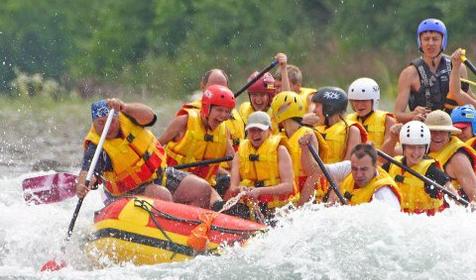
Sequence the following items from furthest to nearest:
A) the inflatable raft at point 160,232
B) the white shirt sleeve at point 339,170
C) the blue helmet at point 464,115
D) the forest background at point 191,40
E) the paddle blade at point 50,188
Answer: the forest background at point 191,40
the blue helmet at point 464,115
the paddle blade at point 50,188
the white shirt sleeve at point 339,170
the inflatable raft at point 160,232

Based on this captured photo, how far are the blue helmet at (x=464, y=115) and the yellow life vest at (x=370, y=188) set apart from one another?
183cm

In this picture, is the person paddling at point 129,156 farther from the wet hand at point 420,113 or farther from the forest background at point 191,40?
the forest background at point 191,40

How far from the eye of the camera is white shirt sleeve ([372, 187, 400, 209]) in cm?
1085

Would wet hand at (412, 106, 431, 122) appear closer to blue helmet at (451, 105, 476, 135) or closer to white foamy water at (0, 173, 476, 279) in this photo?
blue helmet at (451, 105, 476, 135)

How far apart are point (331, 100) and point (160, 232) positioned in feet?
6.64

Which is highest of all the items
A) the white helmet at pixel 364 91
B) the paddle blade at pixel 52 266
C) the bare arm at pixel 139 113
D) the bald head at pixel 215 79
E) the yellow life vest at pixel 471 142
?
the bald head at pixel 215 79

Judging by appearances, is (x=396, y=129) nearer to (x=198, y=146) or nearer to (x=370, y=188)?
(x=370, y=188)

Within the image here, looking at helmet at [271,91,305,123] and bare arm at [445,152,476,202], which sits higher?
helmet at [271,91,305,123]

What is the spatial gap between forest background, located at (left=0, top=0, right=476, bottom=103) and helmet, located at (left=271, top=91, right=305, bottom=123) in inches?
482

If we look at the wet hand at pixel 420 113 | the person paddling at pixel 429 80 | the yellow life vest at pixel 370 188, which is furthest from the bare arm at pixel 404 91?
the yellow life vest at pixel 370 188

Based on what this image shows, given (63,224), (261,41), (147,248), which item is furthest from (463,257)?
(261,41)

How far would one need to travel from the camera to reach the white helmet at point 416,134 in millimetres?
11328

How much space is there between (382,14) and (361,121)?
45.7 ft

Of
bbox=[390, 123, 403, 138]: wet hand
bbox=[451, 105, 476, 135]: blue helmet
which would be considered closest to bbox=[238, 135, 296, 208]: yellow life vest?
bbox=[390, 123, 403, 138]: wet hand
